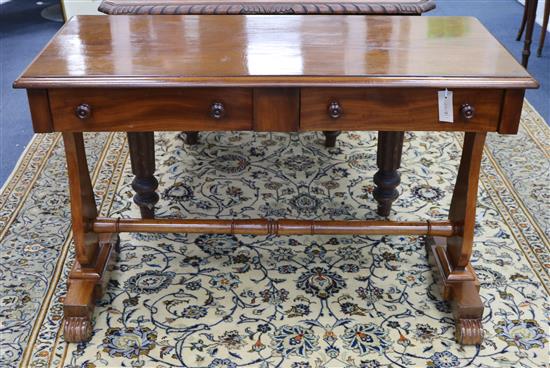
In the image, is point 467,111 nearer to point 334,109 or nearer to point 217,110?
point 334,109

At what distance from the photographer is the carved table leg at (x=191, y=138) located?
118 inches

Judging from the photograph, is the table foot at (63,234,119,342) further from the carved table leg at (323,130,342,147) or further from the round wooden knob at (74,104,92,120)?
the carved table leg at (323,130,342,147)

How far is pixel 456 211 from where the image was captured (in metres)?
2.07

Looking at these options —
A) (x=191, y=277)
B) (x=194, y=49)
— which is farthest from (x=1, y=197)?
(x=194, y=49)

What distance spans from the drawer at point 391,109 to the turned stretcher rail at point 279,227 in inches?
17.6

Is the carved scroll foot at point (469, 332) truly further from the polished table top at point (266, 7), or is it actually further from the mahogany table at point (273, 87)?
the polished table top at point (266, 7)

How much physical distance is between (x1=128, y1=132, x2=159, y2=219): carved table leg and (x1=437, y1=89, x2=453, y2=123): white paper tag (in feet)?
3.30

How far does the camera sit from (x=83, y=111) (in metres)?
1.67

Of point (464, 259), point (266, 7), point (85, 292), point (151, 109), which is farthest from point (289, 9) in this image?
point (85, 292)

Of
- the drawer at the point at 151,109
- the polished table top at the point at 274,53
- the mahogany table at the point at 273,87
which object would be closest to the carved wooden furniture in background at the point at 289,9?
the polished table top at the point at 274,53

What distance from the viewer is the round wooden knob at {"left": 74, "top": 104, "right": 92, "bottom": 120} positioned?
167cm

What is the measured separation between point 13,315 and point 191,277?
54 centimetres

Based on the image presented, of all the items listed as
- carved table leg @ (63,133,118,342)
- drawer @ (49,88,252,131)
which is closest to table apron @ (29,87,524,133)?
drawer @ (49,88,252,131)

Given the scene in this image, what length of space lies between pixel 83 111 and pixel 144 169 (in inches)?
25.9
